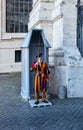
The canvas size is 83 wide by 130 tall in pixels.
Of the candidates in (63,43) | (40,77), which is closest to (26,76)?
(40,77)

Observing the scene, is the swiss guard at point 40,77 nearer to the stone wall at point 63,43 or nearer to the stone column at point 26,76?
the stone column at point 26,76

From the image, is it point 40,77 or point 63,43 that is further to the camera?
point 63,43

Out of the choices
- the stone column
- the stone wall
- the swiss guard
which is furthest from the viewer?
the stone wall

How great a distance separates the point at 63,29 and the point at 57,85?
6.75 ft

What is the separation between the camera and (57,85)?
9.84 metres

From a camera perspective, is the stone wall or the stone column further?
the stone wall

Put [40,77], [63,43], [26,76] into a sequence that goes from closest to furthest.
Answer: [40,77] → [26,76] → [63,43]

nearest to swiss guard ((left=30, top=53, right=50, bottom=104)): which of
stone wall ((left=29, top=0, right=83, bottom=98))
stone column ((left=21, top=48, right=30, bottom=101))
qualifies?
stone column ((left=21, top=48, right=30, bottom=101))

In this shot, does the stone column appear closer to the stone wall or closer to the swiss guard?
the swiss guard

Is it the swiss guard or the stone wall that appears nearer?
the swiss guard

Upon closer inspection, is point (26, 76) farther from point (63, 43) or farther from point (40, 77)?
point (63, 43)

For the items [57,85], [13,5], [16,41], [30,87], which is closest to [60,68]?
[57,85]

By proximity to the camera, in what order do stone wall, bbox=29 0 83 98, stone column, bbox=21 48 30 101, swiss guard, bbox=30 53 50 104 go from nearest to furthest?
swiss guard, bbox=30 53 50 104 < stone column, bbox=21 48 30 101 < stone wall, bbox=29 0 83 98

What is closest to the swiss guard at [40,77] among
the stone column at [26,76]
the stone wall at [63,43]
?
the stone column at [26,76]
